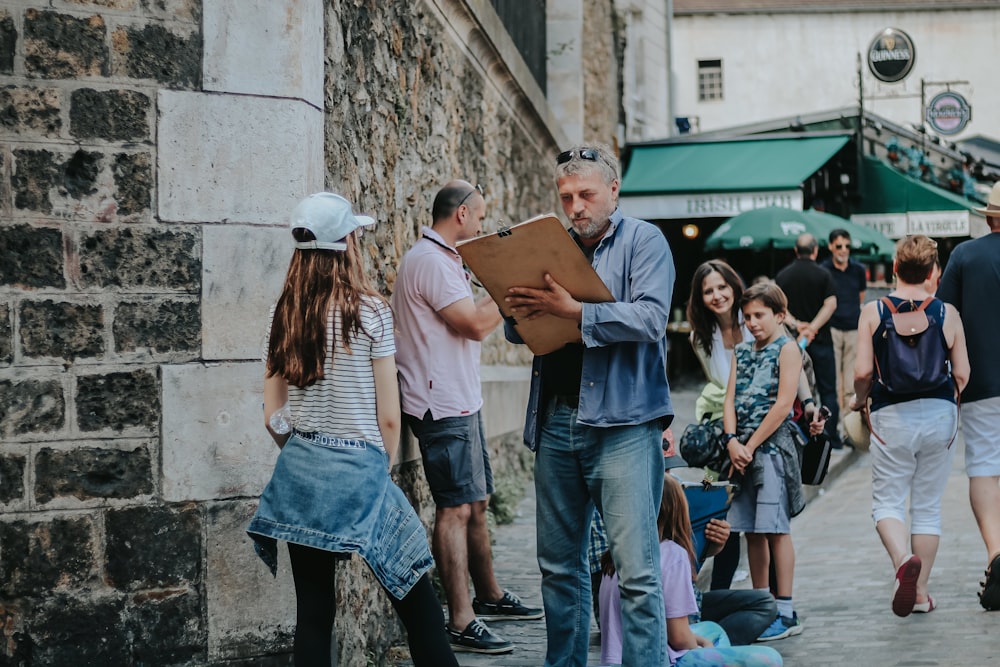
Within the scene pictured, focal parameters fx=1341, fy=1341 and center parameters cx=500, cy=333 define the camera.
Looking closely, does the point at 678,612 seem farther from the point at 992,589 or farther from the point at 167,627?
the point at 992,589

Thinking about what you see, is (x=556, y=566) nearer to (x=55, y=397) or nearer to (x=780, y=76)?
(x=55, y=397)

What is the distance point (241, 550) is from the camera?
464 cm

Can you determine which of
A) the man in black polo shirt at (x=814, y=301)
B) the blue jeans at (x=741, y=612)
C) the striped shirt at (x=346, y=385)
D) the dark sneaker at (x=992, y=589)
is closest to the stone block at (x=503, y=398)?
the man in black polo shirt at (x=814, y=301)

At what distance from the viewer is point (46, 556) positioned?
14.7ft

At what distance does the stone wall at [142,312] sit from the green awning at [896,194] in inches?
747

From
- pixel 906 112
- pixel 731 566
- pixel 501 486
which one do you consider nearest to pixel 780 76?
pixel 906 112

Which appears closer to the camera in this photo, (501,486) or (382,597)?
(382,597)

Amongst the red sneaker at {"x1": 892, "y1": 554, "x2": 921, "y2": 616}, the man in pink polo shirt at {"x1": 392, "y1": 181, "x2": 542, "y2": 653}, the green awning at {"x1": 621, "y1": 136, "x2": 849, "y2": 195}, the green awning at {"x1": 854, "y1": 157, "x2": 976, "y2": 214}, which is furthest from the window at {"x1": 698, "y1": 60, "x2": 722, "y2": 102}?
the man in pink polo shirt at {"x1": 392, "y1": 181, "x2": 542, "y2": 653}

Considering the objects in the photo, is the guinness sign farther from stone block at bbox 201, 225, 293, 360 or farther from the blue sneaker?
stone block at bbox 201, 225, 293, 360

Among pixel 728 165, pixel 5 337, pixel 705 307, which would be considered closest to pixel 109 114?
pixel 5 337

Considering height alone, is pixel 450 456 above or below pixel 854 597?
above

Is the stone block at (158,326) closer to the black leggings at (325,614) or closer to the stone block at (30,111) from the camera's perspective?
the stone block at (30,111)

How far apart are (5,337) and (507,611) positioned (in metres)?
2.73

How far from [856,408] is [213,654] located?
3.45m
